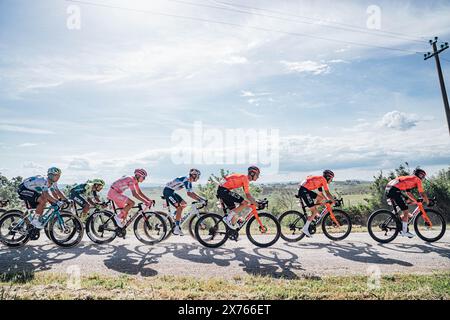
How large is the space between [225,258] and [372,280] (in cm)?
332

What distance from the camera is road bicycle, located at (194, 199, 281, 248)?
8180mm

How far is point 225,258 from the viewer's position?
7141mm

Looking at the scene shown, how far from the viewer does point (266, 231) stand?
8656 mm

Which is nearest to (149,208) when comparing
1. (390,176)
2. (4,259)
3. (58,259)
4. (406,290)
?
(58,259)

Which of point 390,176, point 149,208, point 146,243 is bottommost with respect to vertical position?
point 146,243

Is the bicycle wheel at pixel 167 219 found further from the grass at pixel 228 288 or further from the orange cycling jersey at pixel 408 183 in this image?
the orange cycling jersey at pixel 408 183

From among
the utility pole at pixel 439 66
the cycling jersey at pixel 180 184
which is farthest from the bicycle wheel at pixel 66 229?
the utility pole at pixel 439 66

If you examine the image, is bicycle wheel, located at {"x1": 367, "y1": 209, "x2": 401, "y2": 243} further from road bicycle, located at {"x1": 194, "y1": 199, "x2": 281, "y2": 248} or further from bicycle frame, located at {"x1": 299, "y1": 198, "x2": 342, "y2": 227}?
road bicycle, located at {"x1": 194, "y1": 199, "x2": 281, "y2": 248}

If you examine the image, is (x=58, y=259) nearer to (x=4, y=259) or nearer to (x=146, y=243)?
(x=4, y=259)

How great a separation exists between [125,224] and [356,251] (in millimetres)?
6849

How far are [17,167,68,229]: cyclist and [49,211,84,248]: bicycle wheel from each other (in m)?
0.35

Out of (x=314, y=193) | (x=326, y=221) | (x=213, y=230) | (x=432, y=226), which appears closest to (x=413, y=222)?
(x=432, y=226)

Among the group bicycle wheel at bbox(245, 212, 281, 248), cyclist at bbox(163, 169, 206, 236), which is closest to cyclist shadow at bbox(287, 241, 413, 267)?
bicycle wheel at bbox(245, 212, 281, 248)

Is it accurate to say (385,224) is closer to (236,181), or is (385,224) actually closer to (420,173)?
(420,173)
